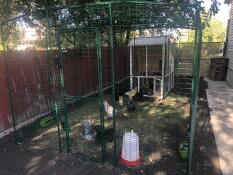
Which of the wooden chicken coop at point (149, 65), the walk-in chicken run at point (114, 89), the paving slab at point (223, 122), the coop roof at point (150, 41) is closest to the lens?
the walk-in chicken run at point (114, 89)

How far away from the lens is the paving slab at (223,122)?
3.04 m

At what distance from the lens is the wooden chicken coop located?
20.5ft

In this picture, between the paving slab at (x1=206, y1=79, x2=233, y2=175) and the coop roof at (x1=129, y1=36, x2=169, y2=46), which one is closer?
the paving slab at (x1=206, y1=79, x2=233, y2=175)

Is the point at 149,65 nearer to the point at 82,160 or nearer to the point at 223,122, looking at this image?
the point at 223,122

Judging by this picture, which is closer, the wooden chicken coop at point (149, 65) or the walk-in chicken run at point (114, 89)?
the walk-in chicken run at point (114, 89)

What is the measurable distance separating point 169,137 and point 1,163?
281cm

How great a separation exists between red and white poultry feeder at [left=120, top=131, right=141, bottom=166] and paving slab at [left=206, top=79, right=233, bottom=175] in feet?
3.81

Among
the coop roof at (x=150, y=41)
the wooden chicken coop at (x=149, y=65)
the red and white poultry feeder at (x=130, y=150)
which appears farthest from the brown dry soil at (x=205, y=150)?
the coop roof at (x=150, y=41)

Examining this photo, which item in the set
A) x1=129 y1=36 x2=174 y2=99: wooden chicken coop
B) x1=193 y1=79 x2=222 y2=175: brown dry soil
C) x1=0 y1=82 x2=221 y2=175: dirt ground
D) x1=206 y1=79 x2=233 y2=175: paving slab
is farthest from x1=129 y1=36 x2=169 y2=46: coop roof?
x1=0 y1=82 x2=221 y2=175: dirt ground

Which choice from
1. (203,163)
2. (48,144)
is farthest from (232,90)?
(48,144)

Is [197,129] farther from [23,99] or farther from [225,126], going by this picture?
[23,99]

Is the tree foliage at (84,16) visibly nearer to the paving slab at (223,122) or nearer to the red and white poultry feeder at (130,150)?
the red and white poultry feeder at (130,150)

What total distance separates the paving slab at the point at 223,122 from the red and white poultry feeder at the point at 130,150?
3.81ft

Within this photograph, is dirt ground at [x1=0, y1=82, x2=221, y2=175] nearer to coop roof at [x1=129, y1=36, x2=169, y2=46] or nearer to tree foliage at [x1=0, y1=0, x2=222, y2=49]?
tree foliage at [x1=0, y1=0, x2=222, y2=49]
